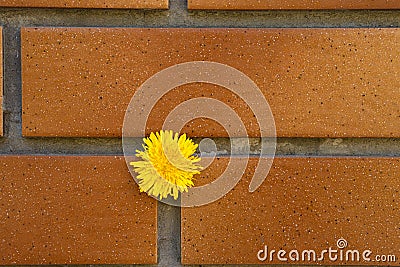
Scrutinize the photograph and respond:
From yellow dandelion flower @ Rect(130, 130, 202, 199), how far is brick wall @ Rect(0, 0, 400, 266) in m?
0.02

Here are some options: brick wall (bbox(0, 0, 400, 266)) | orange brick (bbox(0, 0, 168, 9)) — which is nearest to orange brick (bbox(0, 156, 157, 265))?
brick wall (bbox(0, 0, 400, 266))

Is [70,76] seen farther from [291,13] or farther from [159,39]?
[291,13]

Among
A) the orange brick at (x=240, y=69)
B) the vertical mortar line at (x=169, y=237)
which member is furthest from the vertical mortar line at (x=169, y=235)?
the orange brick at (x=240, y=69)

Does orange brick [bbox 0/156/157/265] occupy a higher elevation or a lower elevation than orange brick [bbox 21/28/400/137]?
lower

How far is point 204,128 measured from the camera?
706 mm

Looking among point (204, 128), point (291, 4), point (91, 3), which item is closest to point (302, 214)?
point (204, 128)

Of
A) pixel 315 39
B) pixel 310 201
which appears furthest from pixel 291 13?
pixel 310 201

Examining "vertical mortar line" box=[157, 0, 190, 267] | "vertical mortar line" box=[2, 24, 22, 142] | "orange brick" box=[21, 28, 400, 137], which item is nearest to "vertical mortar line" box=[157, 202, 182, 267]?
"vertical mortar line" box=[157, 0, 190, 267]

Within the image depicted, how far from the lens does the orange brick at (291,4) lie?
0.70 m

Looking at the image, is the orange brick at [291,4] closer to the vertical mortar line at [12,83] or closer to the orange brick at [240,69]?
the orange brick at [240,69]

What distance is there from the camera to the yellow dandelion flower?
69cm

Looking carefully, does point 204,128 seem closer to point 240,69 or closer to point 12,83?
point 240,69

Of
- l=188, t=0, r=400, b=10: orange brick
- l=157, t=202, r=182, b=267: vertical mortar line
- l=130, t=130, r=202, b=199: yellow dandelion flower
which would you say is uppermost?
l=188, t=0, r=400, b=10: orange brick

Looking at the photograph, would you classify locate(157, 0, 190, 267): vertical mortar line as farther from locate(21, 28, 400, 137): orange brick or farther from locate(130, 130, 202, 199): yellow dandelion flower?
locate(21, 28, 400, 137): orange brick
